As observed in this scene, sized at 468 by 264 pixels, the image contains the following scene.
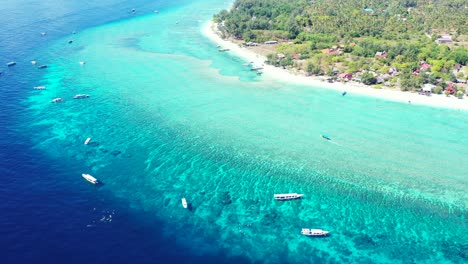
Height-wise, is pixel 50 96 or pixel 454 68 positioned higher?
pixel 454 68

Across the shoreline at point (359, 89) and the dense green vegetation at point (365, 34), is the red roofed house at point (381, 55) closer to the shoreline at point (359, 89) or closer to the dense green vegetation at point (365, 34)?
the dense green vegetation at point (365, 34)

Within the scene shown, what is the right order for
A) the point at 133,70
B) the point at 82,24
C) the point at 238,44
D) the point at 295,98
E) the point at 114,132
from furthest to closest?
the point at 82,24, the point at 238,44, the point at 133,70, the point at 295,98, the point at 114,132

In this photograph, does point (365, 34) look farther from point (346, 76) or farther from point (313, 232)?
point (313, 232)

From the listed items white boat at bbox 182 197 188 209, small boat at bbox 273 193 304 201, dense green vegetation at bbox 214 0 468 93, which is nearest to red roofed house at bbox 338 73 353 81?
dense green vegetation at bbox 214 0 468 93

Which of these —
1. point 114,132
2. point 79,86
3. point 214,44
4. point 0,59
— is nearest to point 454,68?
point 214,44

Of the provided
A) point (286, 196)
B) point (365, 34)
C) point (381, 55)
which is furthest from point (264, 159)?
point (365, 34)

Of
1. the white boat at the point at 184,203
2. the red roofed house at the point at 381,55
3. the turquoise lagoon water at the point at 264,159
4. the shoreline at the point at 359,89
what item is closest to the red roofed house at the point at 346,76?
the shoreline at the point at 359,89

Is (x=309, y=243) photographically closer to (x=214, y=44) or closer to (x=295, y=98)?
(x=295, y=98)
